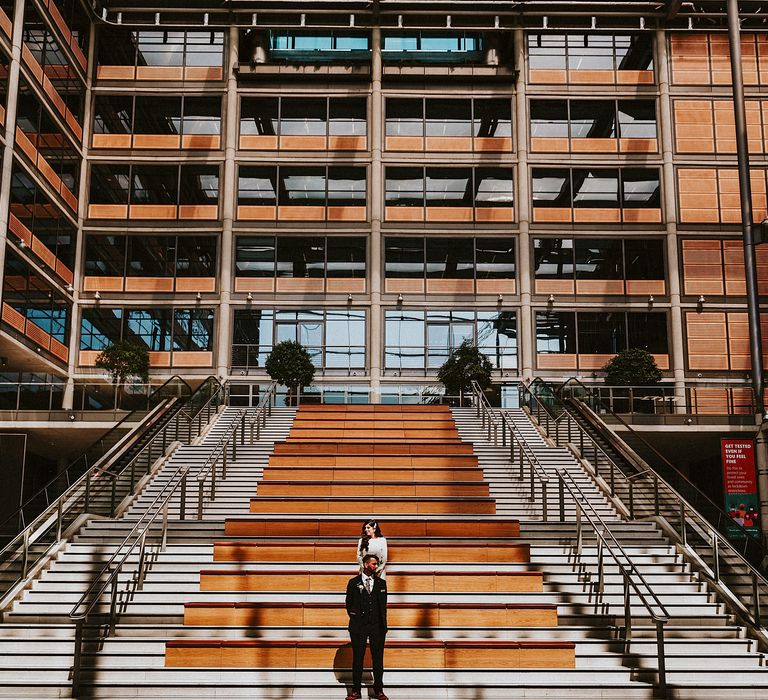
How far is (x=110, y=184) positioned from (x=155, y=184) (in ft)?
5.15

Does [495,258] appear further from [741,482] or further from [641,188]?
[741,482]

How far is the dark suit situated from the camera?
31.7 ft

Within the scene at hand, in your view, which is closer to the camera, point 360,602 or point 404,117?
point 360,602

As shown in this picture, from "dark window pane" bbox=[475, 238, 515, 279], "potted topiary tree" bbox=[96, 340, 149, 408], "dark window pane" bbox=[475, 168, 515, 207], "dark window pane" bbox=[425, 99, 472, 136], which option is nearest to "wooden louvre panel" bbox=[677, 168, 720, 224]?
"dark window pane" bbox=[475, 168, 515, 207]

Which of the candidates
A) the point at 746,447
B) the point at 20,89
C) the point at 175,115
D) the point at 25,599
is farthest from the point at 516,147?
the point at 25,599

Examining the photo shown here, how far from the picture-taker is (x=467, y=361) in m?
27.1

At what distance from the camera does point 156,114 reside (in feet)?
109

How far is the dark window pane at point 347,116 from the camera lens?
33094 mm

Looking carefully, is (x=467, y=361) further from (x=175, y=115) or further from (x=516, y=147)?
(x=175, y=115)

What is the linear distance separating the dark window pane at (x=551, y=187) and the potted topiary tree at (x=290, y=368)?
10368 millimetres

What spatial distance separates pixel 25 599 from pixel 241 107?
77.7 ft

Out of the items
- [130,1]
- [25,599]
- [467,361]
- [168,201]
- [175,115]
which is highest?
[130,1]

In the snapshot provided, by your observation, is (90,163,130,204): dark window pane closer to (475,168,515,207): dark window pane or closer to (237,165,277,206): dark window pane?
(237,165,277,206): dark window pane

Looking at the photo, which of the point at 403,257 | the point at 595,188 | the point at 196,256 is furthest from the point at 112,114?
the point at 595,188
